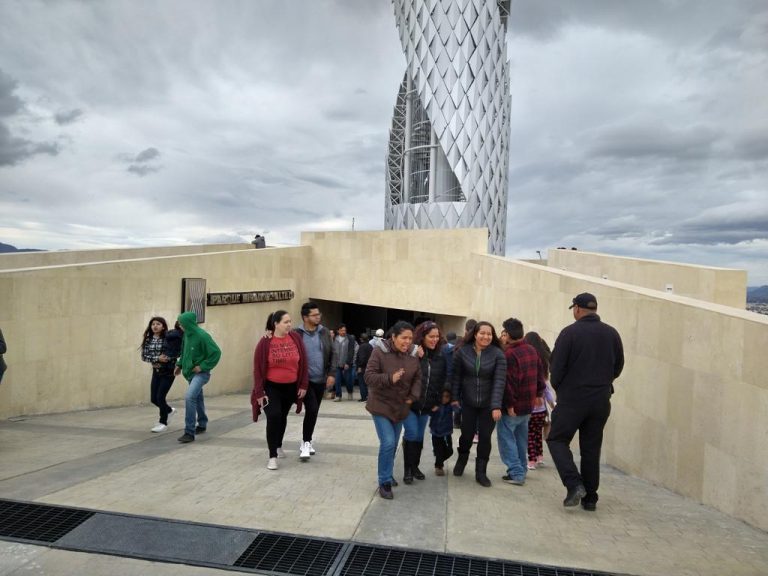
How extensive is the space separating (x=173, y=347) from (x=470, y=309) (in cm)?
803

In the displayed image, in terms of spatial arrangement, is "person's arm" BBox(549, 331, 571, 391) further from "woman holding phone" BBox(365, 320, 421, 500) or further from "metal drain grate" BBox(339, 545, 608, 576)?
"metal drain grate" BBox(339, 545, 608, 576)

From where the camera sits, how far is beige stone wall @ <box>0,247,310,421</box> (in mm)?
7562

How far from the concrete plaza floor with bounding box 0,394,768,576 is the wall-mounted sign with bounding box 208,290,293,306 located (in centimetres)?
570

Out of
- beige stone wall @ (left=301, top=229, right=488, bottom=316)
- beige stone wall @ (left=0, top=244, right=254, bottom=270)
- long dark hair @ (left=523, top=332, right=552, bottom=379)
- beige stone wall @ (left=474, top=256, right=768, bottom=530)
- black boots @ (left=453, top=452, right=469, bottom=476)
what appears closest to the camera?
beige stone wall @ (left=474, top=256, right=768, bottom=530)

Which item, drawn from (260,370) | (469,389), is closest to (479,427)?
(469,389)

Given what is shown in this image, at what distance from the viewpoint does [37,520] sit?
3838 mm

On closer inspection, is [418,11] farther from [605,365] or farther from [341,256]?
[605,365]

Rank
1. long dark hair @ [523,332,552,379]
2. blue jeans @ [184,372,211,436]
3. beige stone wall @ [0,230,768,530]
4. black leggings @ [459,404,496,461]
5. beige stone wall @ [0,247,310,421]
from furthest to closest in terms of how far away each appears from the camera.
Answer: beige stone wall @ [0,247,310,421] < blue jeans @ [184,372,211,436] < long dark hair @ [523,332,552,379] < black leggings @ [459,404,496,461] < beige stone wall @ [0,230,768,530]

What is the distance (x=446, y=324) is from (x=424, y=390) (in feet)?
34.0

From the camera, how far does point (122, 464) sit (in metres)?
5.22

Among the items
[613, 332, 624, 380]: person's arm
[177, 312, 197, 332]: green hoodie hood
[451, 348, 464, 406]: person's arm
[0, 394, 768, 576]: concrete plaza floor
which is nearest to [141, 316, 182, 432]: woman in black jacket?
[177, 312, 197, 332]: green hoodie hood

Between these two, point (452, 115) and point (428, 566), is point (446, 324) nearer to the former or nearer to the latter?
point (428, 566)

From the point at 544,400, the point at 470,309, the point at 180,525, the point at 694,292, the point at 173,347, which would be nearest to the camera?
the point at 180,525

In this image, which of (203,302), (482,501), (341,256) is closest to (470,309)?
(341,256)
